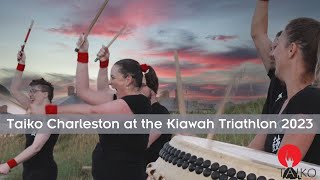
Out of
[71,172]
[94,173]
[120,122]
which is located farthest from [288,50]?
[71,172]

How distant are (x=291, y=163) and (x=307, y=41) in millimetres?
499

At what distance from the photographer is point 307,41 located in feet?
5.41

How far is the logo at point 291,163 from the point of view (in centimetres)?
123

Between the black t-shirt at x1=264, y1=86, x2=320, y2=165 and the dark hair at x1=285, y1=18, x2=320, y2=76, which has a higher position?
the dark hair at x1=285, y1=18, x2=320, y2=76

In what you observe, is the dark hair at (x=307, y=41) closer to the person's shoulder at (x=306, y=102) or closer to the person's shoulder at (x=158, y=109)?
the person's shoulder at (x=306, y=102)

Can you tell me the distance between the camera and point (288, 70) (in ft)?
5.40

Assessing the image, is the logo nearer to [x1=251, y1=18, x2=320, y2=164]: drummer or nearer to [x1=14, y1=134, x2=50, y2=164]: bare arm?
[x1=251, y1=18, x2=320, y2=164]: drummer

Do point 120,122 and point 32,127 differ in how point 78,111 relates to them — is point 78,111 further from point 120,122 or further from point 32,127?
point 32,127

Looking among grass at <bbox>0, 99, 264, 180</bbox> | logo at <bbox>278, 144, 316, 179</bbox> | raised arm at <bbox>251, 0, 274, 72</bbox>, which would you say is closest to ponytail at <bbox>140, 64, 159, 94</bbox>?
raised arm at <bbox>251, 0, 274, 72</bbox>

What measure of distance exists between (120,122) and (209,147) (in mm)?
1202

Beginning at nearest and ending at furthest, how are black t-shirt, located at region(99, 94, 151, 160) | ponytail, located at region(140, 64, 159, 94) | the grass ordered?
black t-shirt, located at region(99, 94, 151, 160) → ponytail, located at region(140, 64, 159, 94) → the grass

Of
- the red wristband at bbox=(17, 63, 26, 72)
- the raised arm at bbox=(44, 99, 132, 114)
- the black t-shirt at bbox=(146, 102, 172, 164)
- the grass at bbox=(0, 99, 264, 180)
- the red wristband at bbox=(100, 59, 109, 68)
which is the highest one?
the red wristband at bbox=(17, 63, 26, 72)

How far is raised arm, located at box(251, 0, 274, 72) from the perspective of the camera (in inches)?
101

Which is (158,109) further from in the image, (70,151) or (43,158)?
(70,151)
